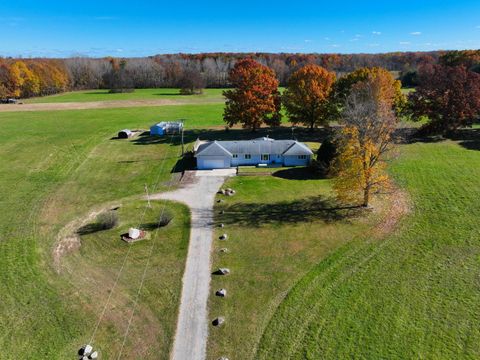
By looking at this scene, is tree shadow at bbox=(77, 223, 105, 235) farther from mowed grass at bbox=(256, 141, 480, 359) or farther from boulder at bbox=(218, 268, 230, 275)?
mowed grass at bbox=(256, 141, 480, 359)

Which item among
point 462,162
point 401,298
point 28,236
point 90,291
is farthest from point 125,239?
point 462,162

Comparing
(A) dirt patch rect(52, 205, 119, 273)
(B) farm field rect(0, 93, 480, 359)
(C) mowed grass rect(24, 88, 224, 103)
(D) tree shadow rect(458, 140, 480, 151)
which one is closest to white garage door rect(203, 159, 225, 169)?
(B) farm field rect(0, 93, 480, 359)

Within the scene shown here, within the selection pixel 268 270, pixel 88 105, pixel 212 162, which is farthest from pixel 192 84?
pixel 268 270

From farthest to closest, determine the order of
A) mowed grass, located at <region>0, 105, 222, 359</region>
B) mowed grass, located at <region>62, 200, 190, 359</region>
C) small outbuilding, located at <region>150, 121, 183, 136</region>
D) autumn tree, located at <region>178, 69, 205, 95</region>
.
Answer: autumn tree, located at <region>178, 69, 205, 95</region> → small outbuilding, located at <region>150, 121, 183, 136</region> → mowed grass, located at <region>0, 105, 222, 359</region> → mowed grass, located at <region>62, 200, 190, 359</region>

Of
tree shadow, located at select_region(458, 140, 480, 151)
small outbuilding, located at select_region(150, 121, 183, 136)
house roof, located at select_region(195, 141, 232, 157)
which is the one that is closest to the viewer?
→ house roof, located at select_region(195, 141, 232, 157)

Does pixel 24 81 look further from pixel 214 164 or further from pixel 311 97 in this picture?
pixel 311 97

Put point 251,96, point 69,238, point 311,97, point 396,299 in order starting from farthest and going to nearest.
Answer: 1. point 251,96
2. point 311,97
3. point 69,238
4. point 396,299

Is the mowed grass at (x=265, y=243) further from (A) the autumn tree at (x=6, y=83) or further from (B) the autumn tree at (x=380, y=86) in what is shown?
(A) the autumn tree at (x=6, y=83)
